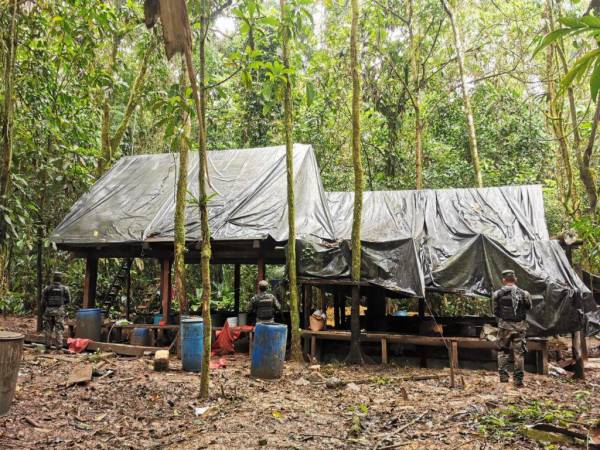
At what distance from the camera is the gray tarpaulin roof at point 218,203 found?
10633 millimetres

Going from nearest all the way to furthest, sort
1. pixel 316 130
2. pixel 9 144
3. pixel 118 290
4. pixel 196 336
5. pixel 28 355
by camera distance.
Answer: pixel 9 144
pixel 196 336
pixel 28 355
pixel 118 290
pixel 316 130

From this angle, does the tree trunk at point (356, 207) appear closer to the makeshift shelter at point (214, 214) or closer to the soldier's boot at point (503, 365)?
the makeshift shelter at point (214, 214)

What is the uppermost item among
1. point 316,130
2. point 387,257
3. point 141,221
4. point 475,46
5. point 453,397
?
point 475,46

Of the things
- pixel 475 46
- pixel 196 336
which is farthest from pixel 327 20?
pixel 196 336

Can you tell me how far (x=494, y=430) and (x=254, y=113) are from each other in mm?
15432

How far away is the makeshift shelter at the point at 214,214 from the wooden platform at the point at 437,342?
6.53ft

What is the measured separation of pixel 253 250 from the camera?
11.2 metres

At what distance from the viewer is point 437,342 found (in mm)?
9055

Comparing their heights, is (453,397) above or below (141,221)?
below

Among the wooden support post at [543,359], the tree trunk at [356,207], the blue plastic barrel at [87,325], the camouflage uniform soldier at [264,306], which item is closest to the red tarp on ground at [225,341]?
the camouflage uniform soldier at [264,306]

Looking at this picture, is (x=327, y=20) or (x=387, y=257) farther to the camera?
(x=327, y=20)

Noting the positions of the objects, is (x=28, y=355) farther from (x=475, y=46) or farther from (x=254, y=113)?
(x=475, y=46)

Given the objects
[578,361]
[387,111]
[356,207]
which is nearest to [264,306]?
[356,207]

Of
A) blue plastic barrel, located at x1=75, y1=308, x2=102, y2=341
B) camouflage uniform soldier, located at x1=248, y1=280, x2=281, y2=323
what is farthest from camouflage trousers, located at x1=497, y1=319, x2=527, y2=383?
blue plastic barrel, located at x1=75, y1=308, x2=102, y2=341
